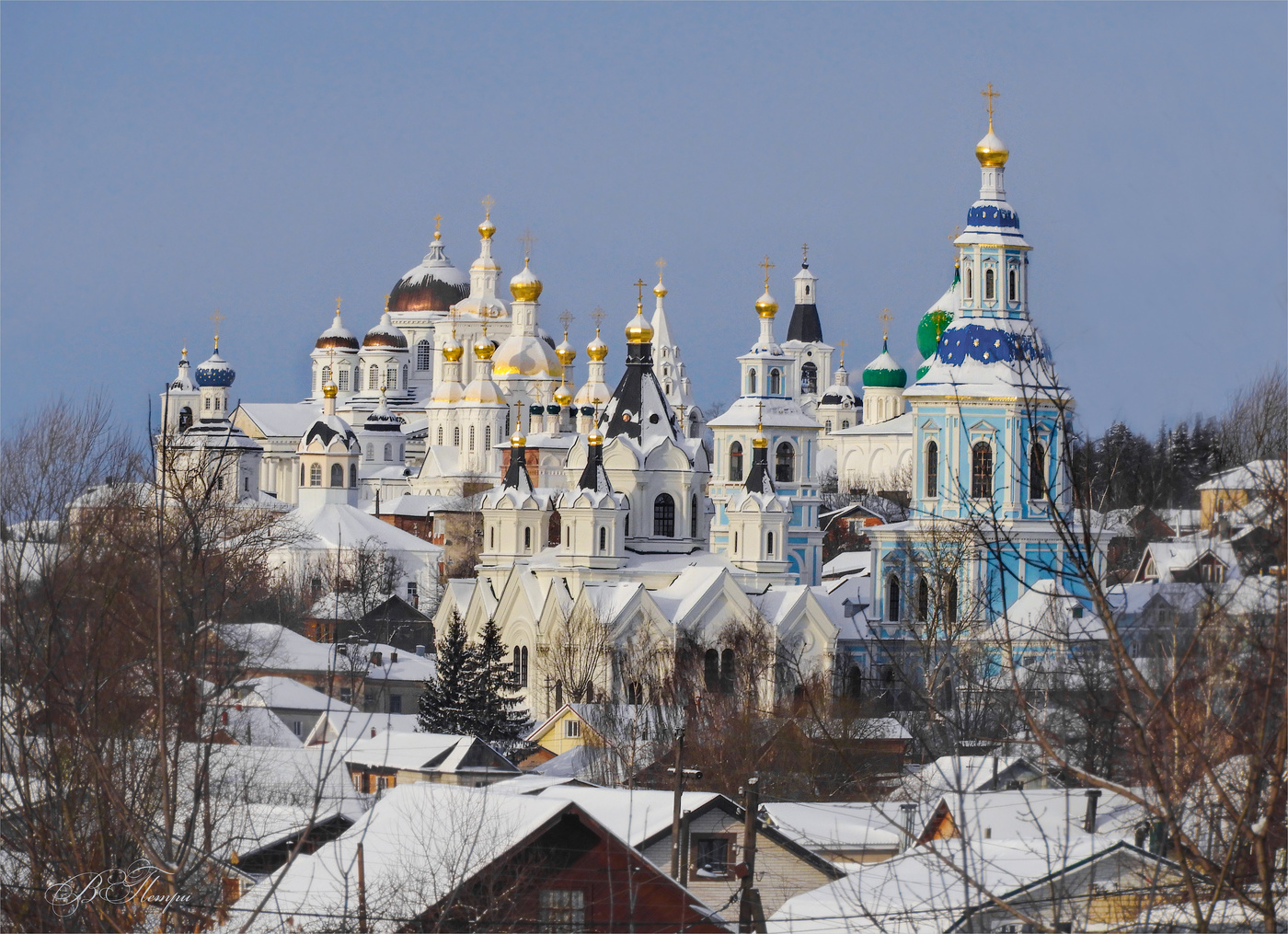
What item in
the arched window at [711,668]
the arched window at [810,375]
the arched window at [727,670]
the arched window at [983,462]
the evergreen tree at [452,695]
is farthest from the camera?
the arched window at [810,375]

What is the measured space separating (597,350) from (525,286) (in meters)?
13.4

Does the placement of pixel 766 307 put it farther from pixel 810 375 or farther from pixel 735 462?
pixel 810 375

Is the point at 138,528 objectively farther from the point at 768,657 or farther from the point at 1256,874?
the point at 768,657

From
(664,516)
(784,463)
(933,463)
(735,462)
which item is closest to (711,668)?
(933,463)

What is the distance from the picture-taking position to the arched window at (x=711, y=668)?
4375cm

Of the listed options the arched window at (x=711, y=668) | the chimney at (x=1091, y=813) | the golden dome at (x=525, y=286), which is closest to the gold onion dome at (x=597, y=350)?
the golden dome at (x=525, y=286)

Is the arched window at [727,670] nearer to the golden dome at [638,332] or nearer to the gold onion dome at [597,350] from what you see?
the golden dome at [638,332]

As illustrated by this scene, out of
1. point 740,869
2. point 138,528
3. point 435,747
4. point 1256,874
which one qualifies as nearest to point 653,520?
point 435,747

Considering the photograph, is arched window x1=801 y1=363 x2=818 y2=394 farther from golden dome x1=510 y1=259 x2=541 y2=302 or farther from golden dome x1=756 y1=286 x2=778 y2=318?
golden dome x1=756 y1=286 x2=778 y2=318

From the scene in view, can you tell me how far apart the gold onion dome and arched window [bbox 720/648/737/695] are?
26.6m

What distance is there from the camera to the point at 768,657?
4375 cm

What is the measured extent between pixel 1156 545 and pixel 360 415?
8107 centimetres

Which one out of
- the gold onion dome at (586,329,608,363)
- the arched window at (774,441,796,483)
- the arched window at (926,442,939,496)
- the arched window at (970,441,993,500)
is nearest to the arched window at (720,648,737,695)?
the arched window at (926,442,939,496)

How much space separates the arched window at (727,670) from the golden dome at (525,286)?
40.0m
